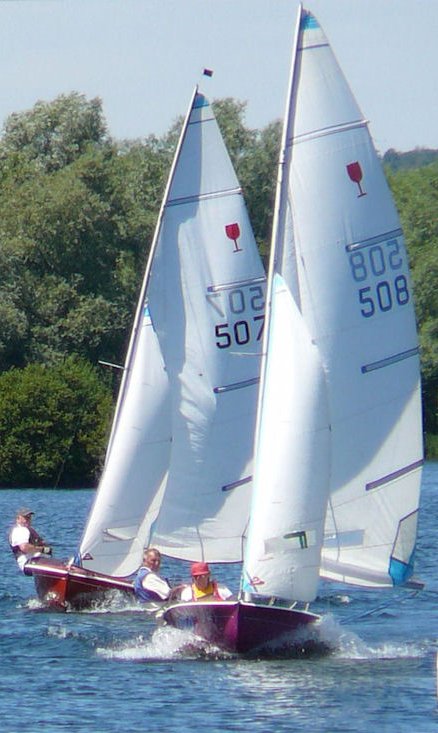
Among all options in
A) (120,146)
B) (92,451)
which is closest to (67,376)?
(92,451)

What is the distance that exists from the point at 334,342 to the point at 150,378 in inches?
259

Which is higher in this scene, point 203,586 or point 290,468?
point 290,468

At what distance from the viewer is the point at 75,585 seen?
27.0 metres

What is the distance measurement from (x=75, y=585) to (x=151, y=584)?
3.90 m

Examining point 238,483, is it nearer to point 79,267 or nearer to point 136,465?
point 136,465

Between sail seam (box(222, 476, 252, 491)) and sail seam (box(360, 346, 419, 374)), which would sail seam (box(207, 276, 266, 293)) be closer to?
sail seam (box(222, 476, 252, 491))

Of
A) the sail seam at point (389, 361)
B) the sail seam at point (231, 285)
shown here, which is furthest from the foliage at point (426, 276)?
the sail seam at point (389, 361)

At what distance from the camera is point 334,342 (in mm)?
21188

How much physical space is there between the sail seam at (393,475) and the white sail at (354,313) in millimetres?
12

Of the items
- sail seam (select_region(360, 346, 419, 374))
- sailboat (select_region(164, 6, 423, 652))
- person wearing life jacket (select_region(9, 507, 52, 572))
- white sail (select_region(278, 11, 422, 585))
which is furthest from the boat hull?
person wearing life jacket (select_region(9, 507, 52, 572))

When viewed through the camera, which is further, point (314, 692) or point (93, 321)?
point (93, 321)

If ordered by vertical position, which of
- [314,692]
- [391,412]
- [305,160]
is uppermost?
[305,160]

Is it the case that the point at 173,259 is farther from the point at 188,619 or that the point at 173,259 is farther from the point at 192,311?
the point at 188,619

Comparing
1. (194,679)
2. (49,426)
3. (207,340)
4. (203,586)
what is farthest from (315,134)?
(49,426)
